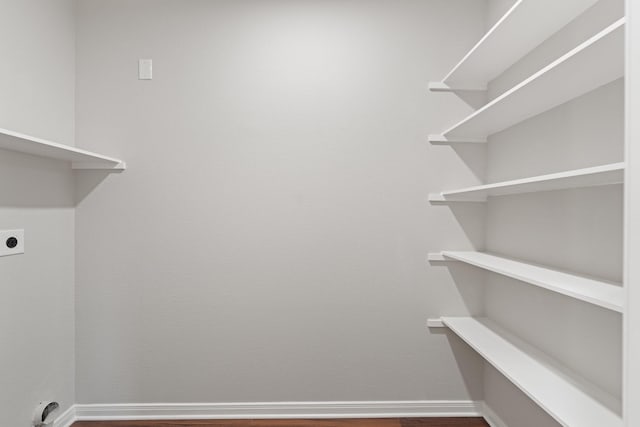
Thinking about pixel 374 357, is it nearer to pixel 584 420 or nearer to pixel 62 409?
pixel 584 420

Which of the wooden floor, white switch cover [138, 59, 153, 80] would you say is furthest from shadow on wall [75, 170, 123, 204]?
the wooden floor

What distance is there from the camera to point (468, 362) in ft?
7.25

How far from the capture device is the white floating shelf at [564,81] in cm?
102

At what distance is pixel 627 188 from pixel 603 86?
613 mm

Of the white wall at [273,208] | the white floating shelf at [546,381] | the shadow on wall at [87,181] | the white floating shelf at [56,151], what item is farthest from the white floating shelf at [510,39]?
the shadow on wall at [87,181]

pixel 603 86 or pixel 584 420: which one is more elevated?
pixel 603 86

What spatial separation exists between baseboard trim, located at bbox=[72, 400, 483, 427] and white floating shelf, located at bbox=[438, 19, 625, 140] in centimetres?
166

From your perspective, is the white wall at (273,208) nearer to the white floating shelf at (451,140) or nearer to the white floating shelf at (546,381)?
the white floating shelf at (451,140)

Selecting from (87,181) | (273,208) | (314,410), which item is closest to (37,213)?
(87,181)

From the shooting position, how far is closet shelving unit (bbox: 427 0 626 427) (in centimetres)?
111

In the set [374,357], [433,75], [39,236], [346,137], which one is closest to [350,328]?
[374,357]

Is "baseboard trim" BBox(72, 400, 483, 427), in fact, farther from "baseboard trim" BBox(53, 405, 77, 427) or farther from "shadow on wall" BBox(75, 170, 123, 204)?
"shadow on wall" BBox(75, 170, 123, 204)

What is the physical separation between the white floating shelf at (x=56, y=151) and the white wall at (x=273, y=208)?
10 cm

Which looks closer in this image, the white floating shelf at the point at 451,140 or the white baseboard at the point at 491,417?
the white baseboard at the point at 491,417
